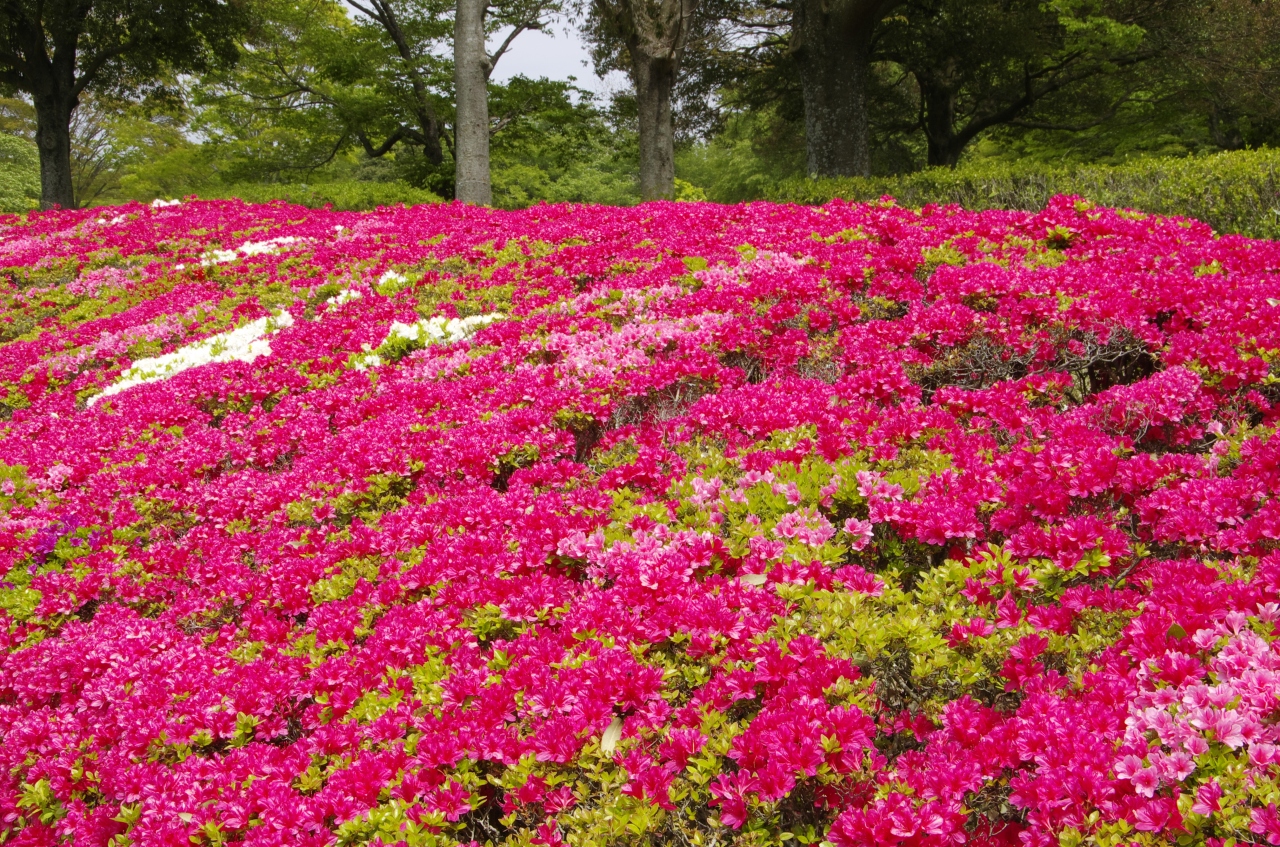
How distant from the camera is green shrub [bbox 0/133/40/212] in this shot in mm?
33344

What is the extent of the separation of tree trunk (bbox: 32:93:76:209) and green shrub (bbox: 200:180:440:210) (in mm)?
4762

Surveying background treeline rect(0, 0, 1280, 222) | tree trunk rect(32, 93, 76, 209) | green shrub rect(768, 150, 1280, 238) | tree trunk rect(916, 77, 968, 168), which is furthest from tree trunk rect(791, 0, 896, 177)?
tree trunk rect(32, 93, 76, 209)

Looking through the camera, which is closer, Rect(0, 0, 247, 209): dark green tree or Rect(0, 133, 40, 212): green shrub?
Rect(0, 0, 247, 209): dark green tree

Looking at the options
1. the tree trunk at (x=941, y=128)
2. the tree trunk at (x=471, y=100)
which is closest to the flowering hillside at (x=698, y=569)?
the tree trunk at (x=471, y=100)

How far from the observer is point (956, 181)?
10.8 metres

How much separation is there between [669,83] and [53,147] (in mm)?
18821

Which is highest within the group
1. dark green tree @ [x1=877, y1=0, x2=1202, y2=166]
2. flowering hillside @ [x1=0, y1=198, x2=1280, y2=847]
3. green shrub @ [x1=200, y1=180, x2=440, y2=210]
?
dark green tree @ [x1=877, y1=0, x2=1202, y2=166]

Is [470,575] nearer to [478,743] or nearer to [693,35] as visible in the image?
[478,743]

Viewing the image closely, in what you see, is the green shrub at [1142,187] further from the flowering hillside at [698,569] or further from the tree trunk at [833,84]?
the tree trunk at [833,84]

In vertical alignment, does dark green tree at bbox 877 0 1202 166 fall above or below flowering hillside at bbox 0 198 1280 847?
above

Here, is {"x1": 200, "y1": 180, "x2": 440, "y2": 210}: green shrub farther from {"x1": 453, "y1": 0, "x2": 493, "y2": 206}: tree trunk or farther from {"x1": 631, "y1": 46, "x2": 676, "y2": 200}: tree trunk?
{"x1": 631, "y1": 46, "x2": 676, "y2": 200}: tree trunk

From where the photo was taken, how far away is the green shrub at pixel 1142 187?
311 inches

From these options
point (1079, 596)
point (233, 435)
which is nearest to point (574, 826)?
point (1079, 596)

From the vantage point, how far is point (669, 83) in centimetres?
1705
